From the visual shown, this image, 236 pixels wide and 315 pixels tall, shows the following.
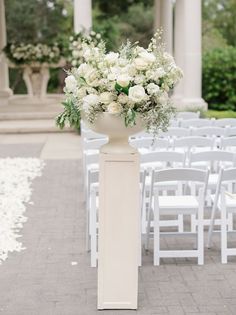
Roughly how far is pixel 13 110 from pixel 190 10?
703 cm

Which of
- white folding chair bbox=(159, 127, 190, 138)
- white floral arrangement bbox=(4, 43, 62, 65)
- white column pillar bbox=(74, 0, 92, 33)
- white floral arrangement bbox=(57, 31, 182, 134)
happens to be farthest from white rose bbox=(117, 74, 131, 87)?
white floral arrangement bbox=(4, 43, 62, 65)

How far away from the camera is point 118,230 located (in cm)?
551

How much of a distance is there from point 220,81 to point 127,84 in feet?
58.5

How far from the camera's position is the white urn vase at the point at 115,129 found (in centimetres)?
526

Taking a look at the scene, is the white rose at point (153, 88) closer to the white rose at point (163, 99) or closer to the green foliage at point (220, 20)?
the white rose at point (163, 99)

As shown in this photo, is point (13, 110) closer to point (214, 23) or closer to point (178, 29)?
point (178, 29)

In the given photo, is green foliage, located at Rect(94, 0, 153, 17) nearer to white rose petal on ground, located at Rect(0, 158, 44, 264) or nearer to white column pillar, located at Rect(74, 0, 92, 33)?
white column pillar, located at Rect(74, 0, 92, 33)

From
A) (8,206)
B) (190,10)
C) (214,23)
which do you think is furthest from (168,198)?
(214,23)

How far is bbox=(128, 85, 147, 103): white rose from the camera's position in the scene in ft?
16.8

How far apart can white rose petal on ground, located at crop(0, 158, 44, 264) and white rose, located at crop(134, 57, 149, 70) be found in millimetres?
2932

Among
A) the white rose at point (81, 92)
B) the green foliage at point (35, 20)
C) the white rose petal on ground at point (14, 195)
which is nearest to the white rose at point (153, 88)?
the white rose at point (81, 92)

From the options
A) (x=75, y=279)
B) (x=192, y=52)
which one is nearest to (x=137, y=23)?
(x=192, y=52)

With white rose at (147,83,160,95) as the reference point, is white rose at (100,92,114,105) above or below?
below

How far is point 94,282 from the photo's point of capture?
6.29 meters
